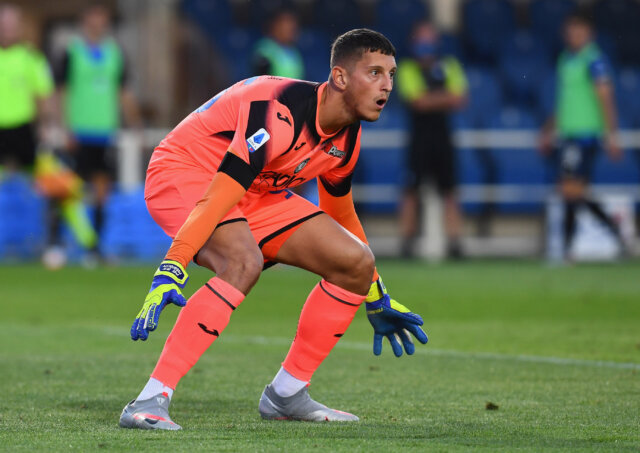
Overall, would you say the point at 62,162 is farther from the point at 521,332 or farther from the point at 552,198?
the point at 521,332

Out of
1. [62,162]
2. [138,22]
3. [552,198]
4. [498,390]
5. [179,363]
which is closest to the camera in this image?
[179,363]

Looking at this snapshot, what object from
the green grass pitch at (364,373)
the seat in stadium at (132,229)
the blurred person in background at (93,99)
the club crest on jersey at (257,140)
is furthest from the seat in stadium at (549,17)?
the club crest on jersey at (257,140)

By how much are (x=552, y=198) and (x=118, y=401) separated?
10.6 metres

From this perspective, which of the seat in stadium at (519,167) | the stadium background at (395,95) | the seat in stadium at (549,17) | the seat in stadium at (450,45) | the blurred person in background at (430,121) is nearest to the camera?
the blurred person in background at (430,121)

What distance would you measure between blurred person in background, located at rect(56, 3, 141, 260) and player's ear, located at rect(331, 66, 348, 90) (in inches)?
361

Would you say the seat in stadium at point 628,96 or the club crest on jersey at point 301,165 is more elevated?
the club crest on jersey at point 301,165

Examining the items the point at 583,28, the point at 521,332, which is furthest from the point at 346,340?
the point at 583,28

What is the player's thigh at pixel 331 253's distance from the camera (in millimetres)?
5062

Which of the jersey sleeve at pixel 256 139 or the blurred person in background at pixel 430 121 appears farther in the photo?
the blurred person in background at pixel 430 121

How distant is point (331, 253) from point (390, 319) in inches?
18.6

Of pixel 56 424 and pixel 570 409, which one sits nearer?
pixel 56 424

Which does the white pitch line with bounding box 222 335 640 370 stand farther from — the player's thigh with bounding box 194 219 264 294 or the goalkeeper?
the player's thigh with bounding box 194 219 264 294

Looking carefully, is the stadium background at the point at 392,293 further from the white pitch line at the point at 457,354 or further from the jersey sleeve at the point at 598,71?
the jersey sleeve at the point at 598,71

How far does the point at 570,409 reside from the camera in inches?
204
